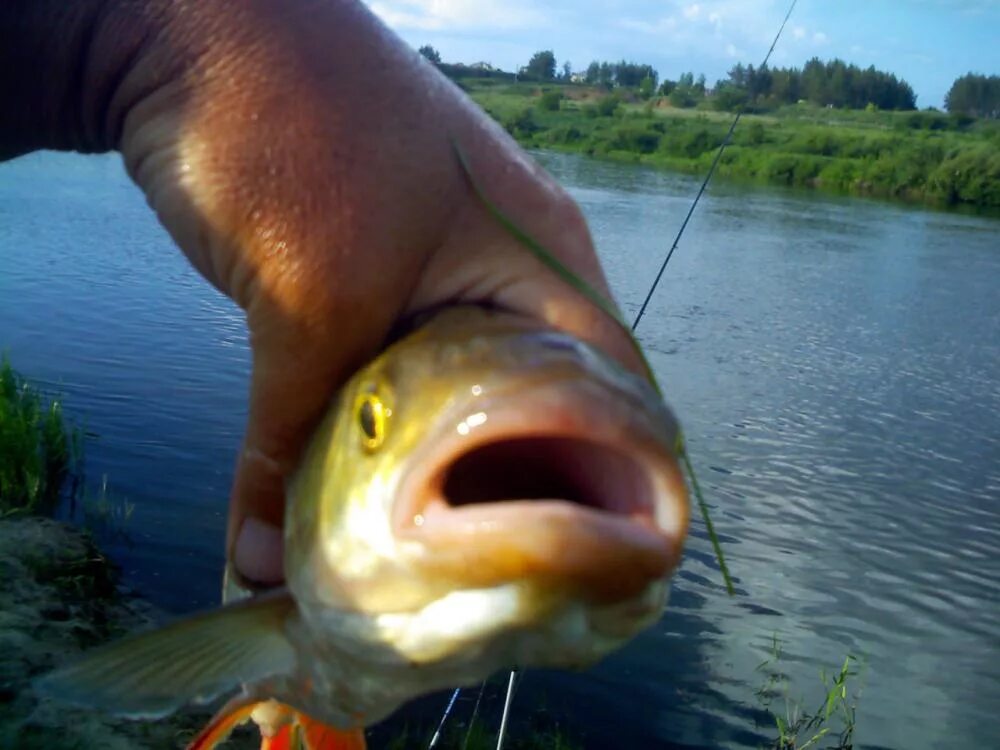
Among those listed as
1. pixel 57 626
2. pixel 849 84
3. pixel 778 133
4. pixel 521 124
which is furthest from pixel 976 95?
pixel 57 626

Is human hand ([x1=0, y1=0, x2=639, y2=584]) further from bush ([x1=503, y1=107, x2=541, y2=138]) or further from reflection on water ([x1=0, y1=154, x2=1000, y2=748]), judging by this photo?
bush ([x1=503, y1=107, x2=541, y2=138])

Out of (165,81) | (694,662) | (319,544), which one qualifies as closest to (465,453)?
(319,544)

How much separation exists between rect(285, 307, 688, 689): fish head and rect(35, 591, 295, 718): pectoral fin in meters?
0.20

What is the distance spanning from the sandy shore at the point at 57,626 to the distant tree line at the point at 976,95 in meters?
97.9

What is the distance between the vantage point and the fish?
4.55 ft

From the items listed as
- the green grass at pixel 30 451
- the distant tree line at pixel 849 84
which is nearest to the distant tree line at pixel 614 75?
the distant tree line at pixel 849 84

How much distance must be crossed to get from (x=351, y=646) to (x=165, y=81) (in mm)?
1025

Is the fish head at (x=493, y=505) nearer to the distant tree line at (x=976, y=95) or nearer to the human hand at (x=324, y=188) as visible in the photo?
the human hand at (x=324, y=188)

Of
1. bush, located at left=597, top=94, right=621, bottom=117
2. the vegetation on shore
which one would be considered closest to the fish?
the vegetation on shore

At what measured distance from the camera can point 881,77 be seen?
9175 centimetres

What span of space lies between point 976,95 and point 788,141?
41.6 meters

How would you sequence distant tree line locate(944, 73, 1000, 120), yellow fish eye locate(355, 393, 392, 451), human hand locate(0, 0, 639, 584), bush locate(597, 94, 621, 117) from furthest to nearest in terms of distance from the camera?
distant tree line locate(944, 73, 1000, 120) → bush locate(597, 94, 621, 117) → human hand locate(0, 0, 639, 584) → yellow fish eye locate(355, 393, 392, 451)

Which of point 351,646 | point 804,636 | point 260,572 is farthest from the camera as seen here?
point 804,636

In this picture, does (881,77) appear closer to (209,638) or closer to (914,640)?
(914,640)
